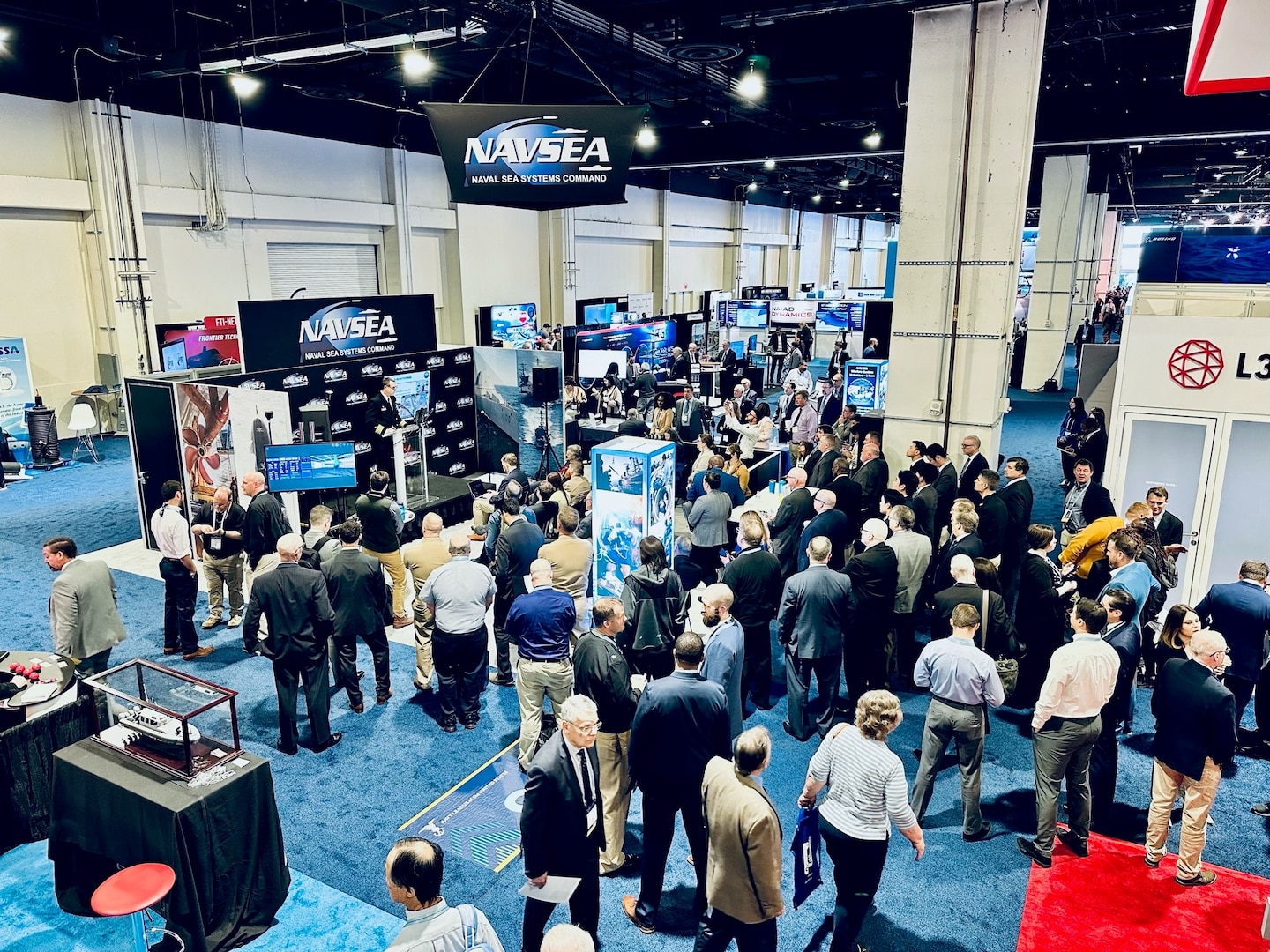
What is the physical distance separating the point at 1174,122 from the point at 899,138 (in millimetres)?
3799

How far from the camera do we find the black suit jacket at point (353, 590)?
5586mm

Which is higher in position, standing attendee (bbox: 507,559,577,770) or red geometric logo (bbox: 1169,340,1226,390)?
red geometric logo (bbox: 1169,340,1226,390)

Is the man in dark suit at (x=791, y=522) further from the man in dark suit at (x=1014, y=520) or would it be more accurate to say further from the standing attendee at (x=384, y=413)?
the standing attendee at (x=384, y=413)

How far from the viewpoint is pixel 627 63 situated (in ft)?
41.1

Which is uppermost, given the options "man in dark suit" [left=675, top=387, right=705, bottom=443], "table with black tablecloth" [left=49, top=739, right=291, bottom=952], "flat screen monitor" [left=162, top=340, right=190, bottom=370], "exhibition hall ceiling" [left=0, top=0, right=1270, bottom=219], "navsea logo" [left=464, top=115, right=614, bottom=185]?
"exhibition hall ceiling" [left=0, top=0, right=1270, bottom=219]

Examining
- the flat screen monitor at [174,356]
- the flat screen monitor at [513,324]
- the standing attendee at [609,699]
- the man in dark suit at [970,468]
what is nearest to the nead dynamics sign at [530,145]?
the standing attendee at [609,699]

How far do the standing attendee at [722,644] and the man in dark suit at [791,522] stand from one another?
218cm

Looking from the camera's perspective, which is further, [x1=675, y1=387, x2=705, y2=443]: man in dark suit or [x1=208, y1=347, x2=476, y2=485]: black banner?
[x1=675, y1=387, x2=705, y2=443]: man in dark suit

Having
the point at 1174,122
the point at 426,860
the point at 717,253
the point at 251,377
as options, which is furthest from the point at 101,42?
the point at 717,253

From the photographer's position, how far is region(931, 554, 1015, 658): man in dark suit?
4.89m

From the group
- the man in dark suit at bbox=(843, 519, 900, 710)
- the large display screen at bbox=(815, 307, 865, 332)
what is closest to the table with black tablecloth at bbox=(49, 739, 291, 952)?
the man in dark suit at bbox=(843, 519, 900, 710)

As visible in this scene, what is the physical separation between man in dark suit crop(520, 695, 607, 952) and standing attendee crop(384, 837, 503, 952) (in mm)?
589

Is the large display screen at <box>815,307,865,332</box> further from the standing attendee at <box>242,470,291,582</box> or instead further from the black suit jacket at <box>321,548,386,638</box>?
the black suit jacket at <box>321,548,386,638</box>

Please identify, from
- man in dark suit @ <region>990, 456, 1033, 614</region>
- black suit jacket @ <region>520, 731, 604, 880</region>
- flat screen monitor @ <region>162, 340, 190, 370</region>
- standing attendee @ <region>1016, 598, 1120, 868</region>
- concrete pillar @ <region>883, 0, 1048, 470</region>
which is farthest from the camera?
flat screen monitor @ <region>162, 340, 190, 370</region>
